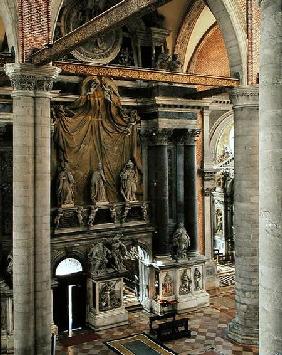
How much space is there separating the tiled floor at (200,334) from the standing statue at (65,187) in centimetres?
441

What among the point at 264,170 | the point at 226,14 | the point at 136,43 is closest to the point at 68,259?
the point at 136,43

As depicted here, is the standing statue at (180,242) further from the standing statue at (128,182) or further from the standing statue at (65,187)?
the standing statue at (65,187)

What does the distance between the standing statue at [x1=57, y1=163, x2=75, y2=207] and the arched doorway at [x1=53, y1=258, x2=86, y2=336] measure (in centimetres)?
200

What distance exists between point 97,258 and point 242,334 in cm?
536

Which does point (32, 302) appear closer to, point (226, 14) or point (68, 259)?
point (68, 259)

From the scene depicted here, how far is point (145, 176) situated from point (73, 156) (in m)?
3.10

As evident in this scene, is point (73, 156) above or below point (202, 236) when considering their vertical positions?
above

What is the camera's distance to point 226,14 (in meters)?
13.1

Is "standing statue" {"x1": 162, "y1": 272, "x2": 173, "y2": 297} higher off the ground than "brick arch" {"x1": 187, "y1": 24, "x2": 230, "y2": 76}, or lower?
lower

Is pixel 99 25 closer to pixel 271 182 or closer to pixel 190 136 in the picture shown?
pixel 271 182

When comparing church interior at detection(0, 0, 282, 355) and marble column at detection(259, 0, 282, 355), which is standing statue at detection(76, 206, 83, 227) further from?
marble column at detection(259, 0, 282, 355)

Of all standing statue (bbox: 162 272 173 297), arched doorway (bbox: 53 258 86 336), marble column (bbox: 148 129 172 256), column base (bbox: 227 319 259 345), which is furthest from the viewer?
marble column (bbox: 148 129 172 256)

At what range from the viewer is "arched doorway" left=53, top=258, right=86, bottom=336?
16.6m

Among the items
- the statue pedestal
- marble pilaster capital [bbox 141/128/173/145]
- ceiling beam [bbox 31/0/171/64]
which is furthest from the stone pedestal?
ceiling beam [bbox 31/0/171/64]
